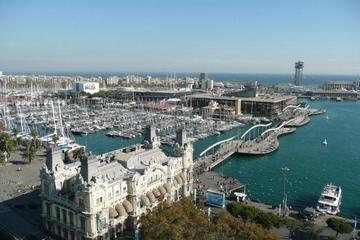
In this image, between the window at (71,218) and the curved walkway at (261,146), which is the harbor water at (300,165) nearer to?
the curved walkway at (261,146)

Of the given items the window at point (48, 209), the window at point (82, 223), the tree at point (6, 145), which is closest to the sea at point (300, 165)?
the tree at point (6, 145)

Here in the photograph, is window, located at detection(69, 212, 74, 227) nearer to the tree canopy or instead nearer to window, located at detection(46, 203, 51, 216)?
window, located at detection(46, 203, 51, 216)

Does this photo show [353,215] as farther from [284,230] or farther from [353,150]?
[353,150]

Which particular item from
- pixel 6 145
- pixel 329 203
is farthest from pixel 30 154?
pixel 329 203

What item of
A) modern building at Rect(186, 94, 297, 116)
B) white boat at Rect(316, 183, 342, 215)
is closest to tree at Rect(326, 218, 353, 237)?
white boat at Rect(316, 183, 342, 215)

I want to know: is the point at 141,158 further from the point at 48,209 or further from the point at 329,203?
the point at 329,203
